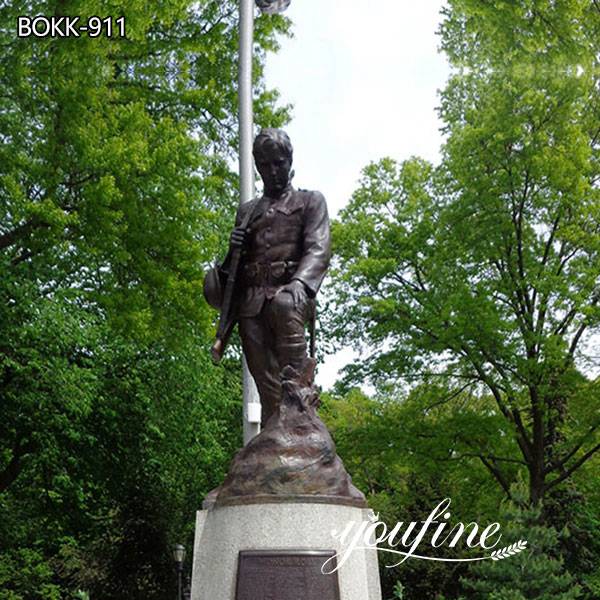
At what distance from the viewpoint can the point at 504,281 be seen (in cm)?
1828

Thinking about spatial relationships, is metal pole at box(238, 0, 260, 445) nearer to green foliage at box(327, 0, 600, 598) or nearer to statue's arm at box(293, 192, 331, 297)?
statue's arm at box(293, 192, 331, 297)

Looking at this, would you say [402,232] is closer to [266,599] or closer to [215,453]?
[215,453]

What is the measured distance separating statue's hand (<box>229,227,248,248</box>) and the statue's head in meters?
0.39

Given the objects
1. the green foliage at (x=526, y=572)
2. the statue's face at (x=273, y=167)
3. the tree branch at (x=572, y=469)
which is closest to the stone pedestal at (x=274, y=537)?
the statue's face at (x=273, y=167)

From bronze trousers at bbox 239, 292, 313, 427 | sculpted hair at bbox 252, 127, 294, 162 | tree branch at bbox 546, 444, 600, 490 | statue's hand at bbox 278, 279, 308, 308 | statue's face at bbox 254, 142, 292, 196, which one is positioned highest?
tree branch at bbox 546, 444, 600, 490

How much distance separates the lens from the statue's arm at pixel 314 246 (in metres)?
6.30

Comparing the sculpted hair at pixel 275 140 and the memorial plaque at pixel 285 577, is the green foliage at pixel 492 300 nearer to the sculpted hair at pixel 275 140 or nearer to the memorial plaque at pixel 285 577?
the sculpted hair at pixel 275 140

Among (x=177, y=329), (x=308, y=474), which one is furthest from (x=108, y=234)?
(x=308, y=474)

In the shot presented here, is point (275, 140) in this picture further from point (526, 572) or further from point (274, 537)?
point (526, 572)

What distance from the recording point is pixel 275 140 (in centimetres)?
662

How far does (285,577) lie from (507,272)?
14.1 meters

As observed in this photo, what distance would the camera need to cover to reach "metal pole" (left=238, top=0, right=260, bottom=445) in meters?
9.44

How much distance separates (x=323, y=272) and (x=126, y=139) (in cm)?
801

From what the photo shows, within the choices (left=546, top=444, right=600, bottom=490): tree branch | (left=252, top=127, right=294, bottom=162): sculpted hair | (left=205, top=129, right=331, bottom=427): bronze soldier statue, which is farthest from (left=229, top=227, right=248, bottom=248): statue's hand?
(left=546, top=444, right=600, bottom=490): tree branch
